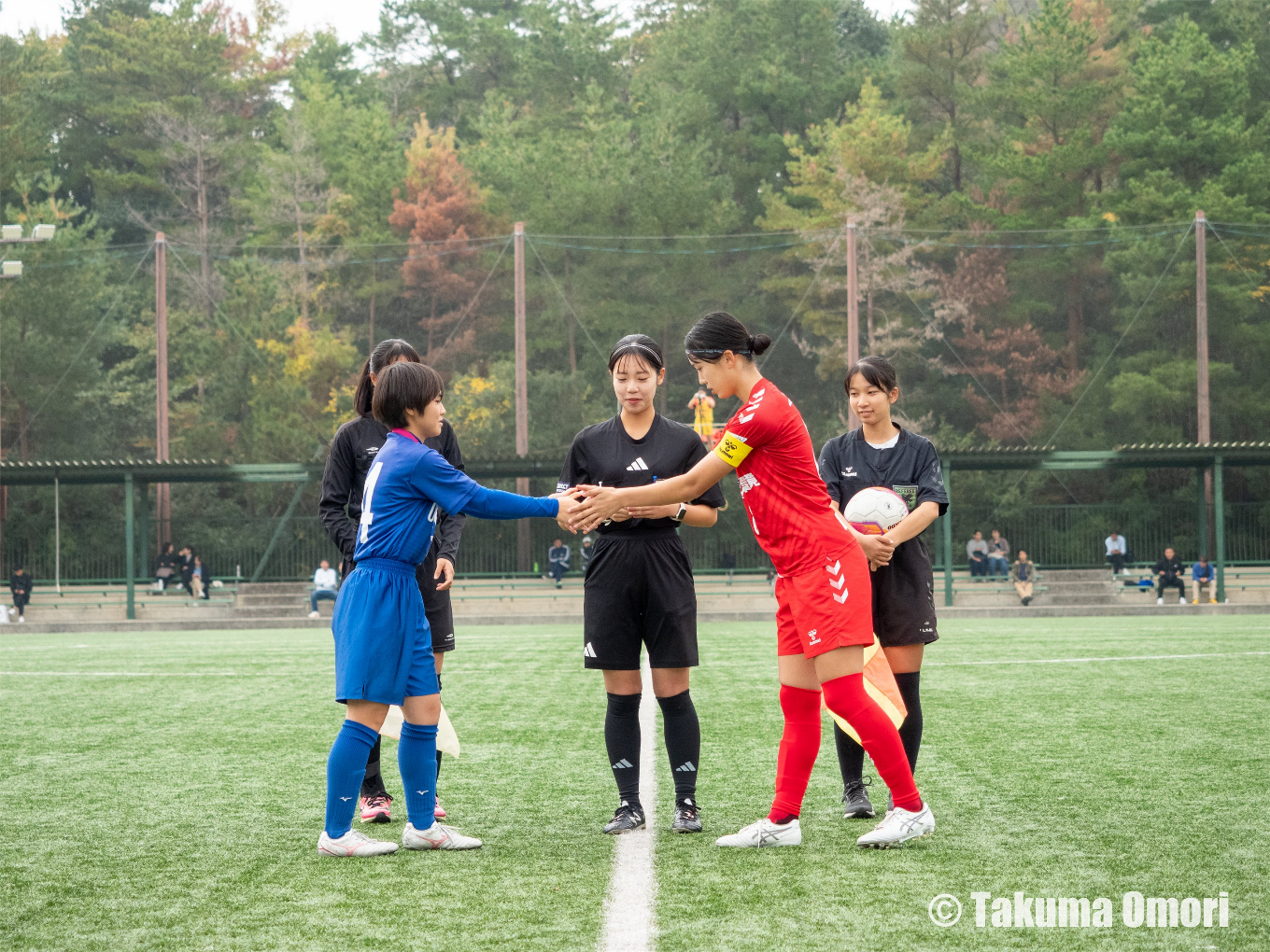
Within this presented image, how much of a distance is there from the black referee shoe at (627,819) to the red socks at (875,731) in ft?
3.20

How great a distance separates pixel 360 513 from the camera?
542 cm

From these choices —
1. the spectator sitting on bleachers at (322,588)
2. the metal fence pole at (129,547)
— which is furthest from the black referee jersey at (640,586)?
the metal fence pole at (129,547)

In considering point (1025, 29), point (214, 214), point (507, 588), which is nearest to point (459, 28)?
point (214, 214)

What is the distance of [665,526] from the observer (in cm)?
527

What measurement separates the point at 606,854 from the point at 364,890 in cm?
93

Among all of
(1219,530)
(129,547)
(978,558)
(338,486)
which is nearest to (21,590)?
(129,547)

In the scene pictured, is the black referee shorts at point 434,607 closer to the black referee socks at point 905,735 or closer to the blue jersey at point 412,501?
the blue jersey at point 412,501

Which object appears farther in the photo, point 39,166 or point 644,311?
point 39,166

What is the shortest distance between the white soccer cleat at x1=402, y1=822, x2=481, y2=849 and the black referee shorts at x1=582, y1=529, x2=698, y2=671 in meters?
0.87

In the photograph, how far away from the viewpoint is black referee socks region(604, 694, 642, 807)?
521 cm

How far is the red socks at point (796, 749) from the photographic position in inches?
189

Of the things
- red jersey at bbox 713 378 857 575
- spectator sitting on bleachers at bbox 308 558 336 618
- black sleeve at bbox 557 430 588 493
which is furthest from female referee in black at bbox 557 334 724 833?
spectator sitting on bleachers at bbox 308 558 336 618

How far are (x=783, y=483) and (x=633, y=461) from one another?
0.82 meters

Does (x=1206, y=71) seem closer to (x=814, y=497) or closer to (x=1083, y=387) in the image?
(x=1083, y=387)
